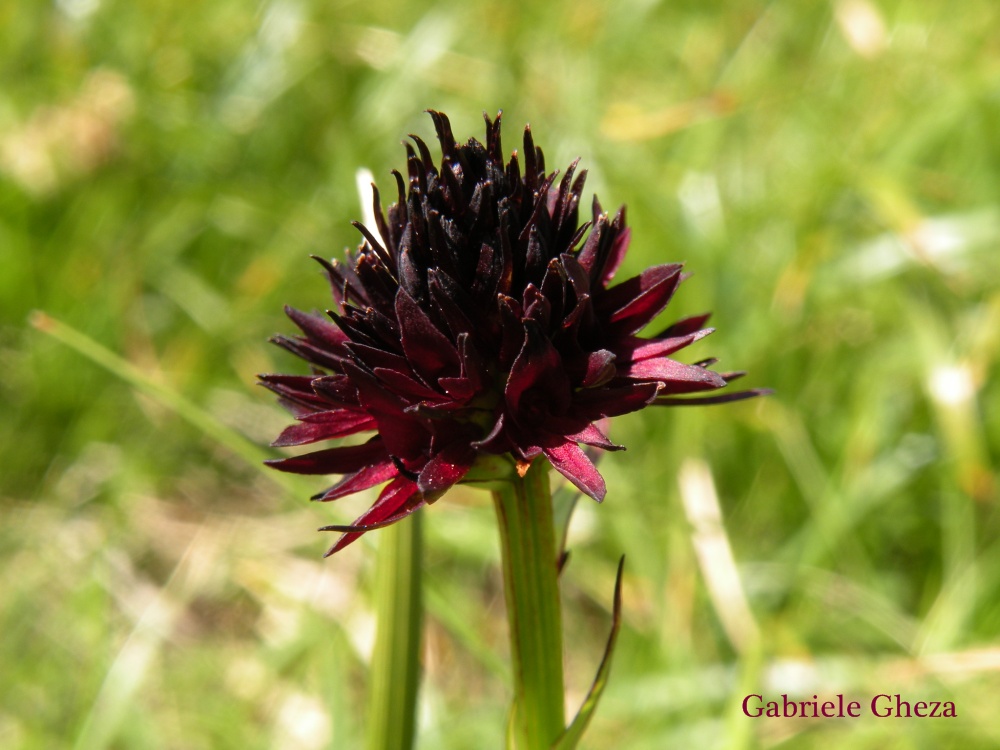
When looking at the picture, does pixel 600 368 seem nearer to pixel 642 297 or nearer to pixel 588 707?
pixel 642 297

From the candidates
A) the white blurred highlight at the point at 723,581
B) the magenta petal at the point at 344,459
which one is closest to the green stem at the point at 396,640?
the magenta petal at the point at 344,459

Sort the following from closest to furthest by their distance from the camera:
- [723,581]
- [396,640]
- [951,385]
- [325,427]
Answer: [325,427], [396,640], [723,581], [951,385]

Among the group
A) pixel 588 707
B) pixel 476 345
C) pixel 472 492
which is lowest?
pixel 588 707

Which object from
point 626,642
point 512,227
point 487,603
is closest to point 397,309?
point 512,227

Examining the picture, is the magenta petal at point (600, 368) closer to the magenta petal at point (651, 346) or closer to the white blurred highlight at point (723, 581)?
the magenta petal at point (651, 346)

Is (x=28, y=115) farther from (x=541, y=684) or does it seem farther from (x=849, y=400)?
(x=541, y=684)

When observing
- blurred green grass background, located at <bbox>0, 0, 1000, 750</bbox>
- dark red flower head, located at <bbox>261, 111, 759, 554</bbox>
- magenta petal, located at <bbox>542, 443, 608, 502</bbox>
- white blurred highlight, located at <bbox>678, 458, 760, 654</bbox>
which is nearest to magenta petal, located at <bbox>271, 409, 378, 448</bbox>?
dark red flower head, located at <bbox>261, 111, 759, 554</bbox>

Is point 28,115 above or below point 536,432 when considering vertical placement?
above

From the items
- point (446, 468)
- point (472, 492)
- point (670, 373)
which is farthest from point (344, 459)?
point (472, 492)
